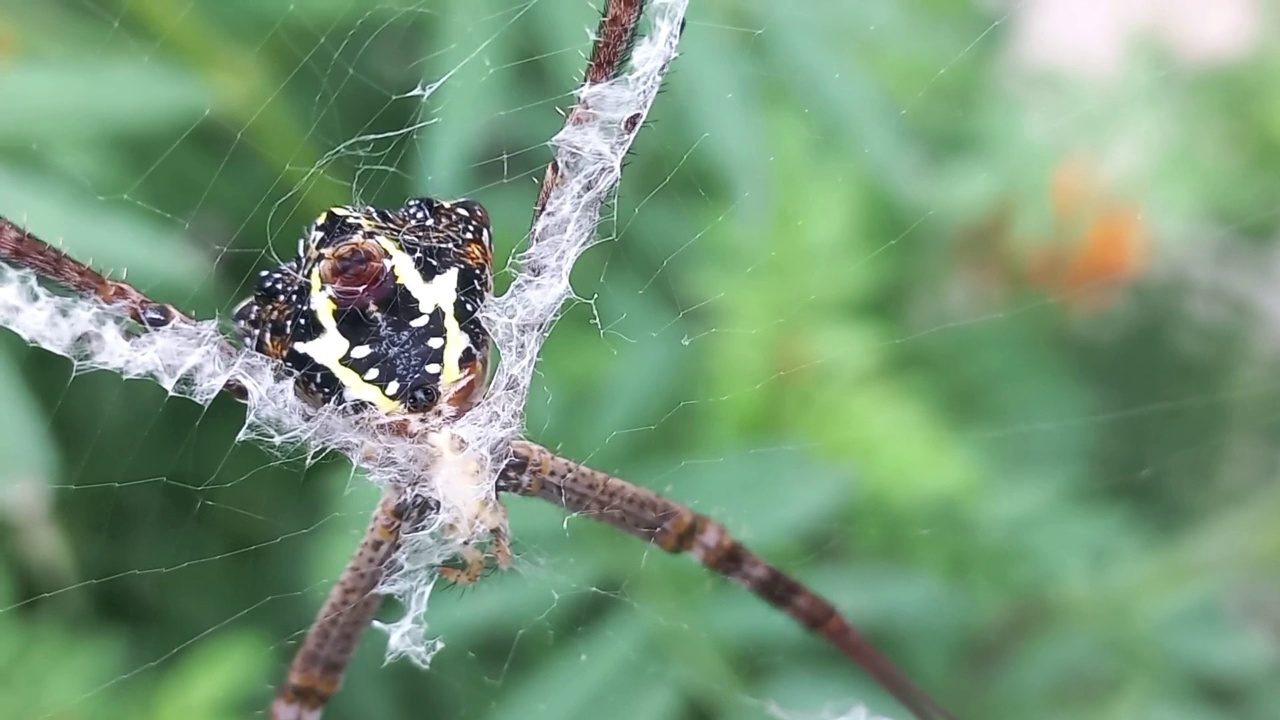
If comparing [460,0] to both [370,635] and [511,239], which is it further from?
[370,635]

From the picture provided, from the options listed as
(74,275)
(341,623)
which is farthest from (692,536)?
(74,275)

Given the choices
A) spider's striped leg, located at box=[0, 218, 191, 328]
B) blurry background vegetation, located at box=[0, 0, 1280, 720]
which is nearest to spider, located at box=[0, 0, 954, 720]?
spider's striped leg, located at box=[0, 218, 191, 328]

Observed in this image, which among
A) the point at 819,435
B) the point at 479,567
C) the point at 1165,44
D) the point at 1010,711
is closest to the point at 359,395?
the point at 479,567

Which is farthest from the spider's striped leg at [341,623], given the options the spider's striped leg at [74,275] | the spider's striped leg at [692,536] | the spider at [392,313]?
the spider's striped leg at [74,275]

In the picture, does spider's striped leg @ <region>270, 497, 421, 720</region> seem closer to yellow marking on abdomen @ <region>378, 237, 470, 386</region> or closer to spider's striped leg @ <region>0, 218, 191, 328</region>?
yellow marking on abdomen @ <region>378, 237, 470, 386</region>

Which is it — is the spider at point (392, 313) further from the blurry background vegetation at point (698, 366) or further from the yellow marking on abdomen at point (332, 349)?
the blurry background vegetation at point (698, 366)

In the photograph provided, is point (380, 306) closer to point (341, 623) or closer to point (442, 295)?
point (442, 295)
